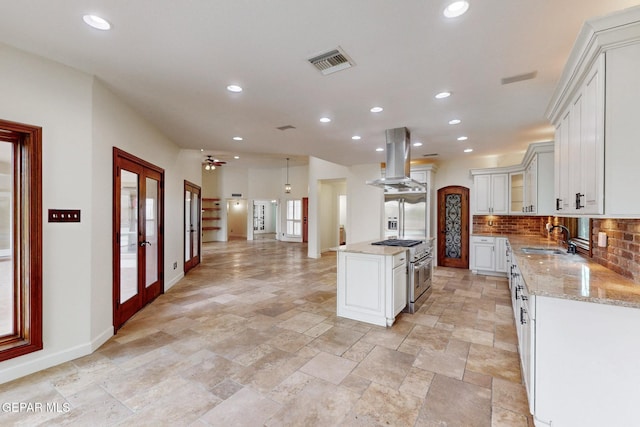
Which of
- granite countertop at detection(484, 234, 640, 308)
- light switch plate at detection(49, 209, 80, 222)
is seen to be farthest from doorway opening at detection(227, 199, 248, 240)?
granite countertop at detection(484, 234, 640, 308)

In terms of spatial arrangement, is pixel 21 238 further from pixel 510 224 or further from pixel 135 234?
pixel 510 224

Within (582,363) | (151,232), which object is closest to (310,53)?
(582,363)

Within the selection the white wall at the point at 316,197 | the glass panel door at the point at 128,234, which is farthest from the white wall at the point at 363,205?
the glass panel door at the point at 128,234

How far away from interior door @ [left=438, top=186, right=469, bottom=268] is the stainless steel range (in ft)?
8.55

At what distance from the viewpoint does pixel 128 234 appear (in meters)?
3.73

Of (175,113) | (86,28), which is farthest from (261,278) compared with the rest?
(86,28)

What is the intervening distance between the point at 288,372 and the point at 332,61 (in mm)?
2716

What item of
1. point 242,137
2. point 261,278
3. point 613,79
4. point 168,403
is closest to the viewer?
point 613,79

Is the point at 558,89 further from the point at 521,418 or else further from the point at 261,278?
the point at 261,278

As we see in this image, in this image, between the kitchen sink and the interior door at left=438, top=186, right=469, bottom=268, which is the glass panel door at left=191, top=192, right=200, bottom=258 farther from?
the kitchen sink

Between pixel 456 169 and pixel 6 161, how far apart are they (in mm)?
7687

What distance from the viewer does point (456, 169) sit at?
23.4 feet

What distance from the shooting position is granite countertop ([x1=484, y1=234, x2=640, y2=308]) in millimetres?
1668

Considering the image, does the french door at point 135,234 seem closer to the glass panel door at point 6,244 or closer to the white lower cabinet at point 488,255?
the glass panel door at point 6,244
